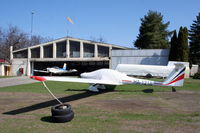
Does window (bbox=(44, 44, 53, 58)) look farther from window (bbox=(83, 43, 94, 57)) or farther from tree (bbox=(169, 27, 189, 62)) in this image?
tree (bbox=(169, 27, 189, 62))

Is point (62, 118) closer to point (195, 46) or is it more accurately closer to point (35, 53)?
point (35, 53)

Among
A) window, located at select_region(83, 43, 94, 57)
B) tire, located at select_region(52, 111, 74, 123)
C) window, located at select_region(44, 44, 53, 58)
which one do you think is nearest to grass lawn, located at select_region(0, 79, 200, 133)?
tire, located at select_region(52, 111, 74, 123)

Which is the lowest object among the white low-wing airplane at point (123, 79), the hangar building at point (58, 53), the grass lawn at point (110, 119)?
the grass lawn at point (110, 119)

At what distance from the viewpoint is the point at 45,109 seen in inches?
336

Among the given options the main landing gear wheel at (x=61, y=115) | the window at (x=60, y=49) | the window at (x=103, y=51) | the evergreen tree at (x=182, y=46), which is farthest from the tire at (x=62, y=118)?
the window at (x=60, y=49)

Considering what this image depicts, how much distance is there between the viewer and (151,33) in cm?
4947

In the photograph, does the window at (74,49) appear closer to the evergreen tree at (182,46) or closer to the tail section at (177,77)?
the evergreen tree at (182,46)

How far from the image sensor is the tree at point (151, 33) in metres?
49.4

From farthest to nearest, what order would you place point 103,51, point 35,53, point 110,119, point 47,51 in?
point 35,53
point 47,51
point 103,51
point 110,119

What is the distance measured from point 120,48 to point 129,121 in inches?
1139

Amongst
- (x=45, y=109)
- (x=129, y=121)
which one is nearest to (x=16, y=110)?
(x=45, y=109)

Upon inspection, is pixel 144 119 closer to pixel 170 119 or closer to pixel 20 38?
pixel 170 119

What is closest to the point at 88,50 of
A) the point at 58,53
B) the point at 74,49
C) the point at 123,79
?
the point at 74,49

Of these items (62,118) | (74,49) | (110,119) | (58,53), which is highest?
(74,49)
